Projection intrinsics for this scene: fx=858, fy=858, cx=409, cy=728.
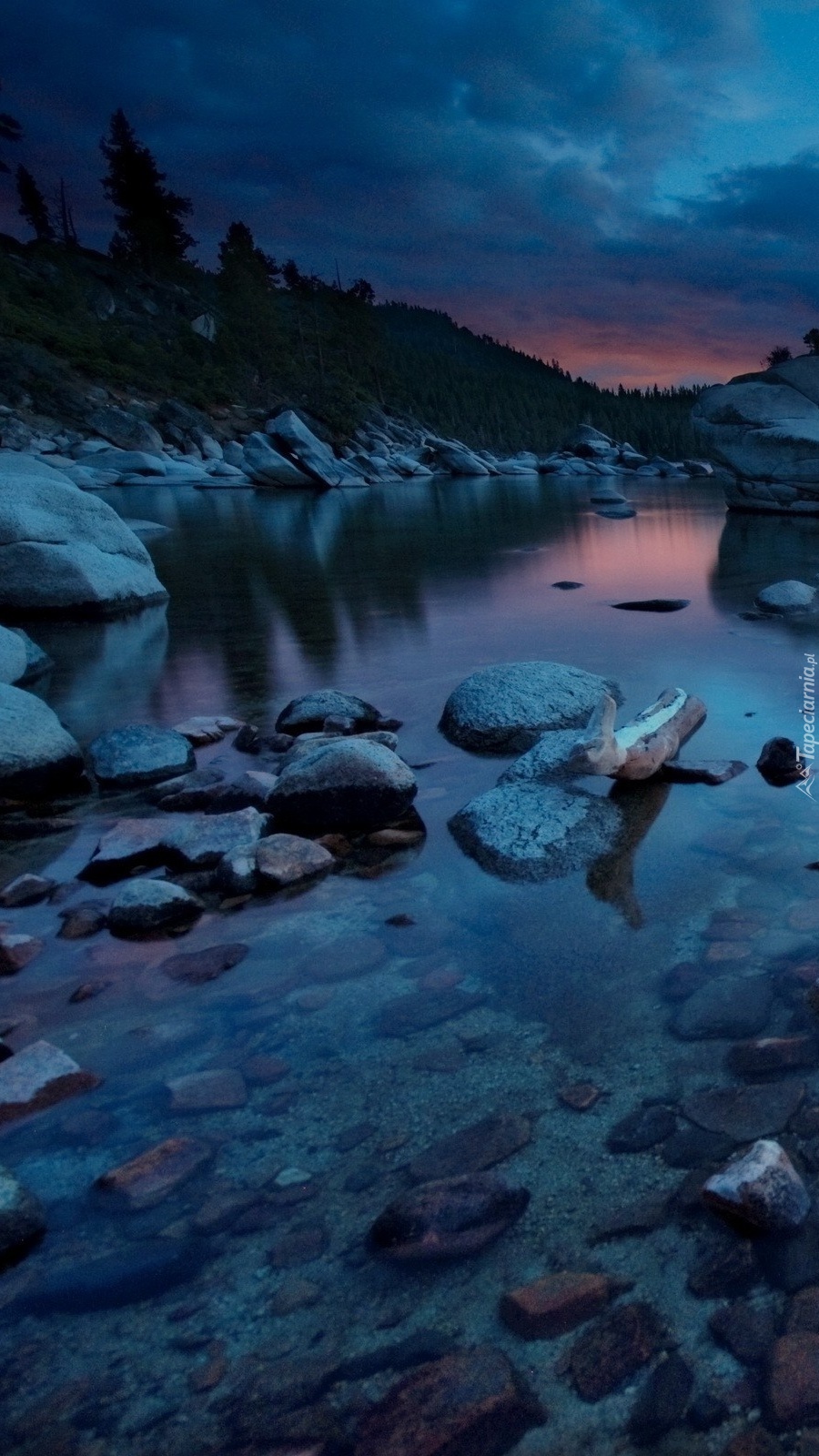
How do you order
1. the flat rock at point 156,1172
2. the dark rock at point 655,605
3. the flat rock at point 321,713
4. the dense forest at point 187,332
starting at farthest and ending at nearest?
the dense forest at point 187,332 < the dark rock at point 655,605 < the flat rock at point 321,713 < the flat rock at point 156,1172

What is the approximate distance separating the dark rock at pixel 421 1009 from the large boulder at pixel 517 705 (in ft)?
9.04

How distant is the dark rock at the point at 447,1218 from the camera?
207cm

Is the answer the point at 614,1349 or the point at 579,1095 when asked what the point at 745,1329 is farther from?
the point at 579,1095

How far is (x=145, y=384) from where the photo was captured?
57656mm

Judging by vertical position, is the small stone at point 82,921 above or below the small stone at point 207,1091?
above

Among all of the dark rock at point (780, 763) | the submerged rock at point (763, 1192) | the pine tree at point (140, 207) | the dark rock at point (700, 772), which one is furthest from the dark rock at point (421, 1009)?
the pine tree at point (140, 207)

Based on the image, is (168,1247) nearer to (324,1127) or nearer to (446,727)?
(324,1127)

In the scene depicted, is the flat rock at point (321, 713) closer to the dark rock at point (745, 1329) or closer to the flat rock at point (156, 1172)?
the flat rock at point (156, 1172)

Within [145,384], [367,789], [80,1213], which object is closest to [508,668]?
[367,789]

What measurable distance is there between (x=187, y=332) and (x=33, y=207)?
118ft

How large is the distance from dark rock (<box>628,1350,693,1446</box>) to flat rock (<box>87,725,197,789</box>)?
14.2ft

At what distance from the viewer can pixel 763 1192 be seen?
2.03 m

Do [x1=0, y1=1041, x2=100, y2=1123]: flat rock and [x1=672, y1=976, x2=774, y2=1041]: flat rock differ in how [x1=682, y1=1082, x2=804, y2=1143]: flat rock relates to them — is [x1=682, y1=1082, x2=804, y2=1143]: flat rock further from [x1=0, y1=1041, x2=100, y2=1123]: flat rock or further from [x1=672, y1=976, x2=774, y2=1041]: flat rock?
[x1=0, y1=1041, x2=100, y2=1123]: flat rock

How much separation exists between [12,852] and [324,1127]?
2742 millimetres
